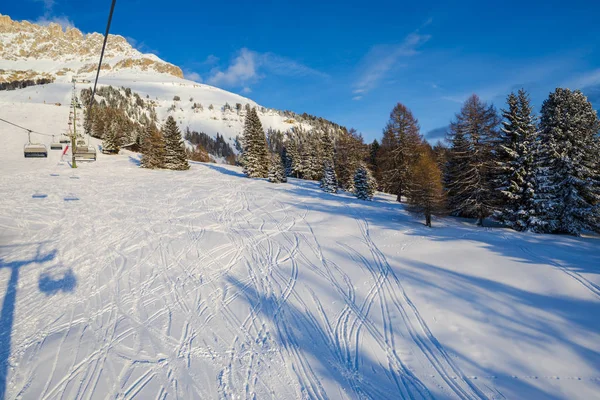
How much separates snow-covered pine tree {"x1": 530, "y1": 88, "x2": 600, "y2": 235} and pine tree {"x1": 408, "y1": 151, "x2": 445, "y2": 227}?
18.6 ft

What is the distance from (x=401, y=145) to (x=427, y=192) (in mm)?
10181

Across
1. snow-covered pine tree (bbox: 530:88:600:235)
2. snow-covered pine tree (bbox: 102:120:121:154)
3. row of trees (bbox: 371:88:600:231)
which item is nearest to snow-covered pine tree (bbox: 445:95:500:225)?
row of trees (bbox: 371:88:600:231)

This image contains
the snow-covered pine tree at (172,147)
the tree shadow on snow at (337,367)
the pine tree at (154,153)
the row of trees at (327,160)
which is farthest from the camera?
the snow-covered pine tree at (172,147)

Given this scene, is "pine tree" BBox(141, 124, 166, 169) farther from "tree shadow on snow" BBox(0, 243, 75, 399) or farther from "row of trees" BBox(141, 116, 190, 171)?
"tree shadow on snow" BBox(0, 243, 75, 399)

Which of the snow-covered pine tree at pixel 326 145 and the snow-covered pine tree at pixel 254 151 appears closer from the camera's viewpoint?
the snow-covered pine tree at pixel 254 151

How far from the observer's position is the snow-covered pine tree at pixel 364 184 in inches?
965

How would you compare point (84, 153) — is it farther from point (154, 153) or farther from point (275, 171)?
point (275, 171)

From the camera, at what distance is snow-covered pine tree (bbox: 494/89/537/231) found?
1562cm

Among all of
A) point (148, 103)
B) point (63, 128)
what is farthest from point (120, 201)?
point (148, 103)

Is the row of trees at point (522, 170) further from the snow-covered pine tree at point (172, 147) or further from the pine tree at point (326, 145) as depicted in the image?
the snow-covered pine tree at point (172, 147)

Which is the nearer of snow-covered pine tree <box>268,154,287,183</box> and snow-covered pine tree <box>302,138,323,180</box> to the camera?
snow-covered pine tree <box>268,154,287,183</box>

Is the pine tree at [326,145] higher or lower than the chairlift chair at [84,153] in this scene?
higher

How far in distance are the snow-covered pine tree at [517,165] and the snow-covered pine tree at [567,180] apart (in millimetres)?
478

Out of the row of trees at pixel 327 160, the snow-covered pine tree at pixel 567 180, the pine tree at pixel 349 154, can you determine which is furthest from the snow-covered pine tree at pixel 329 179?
the snow-covered pine tree at pixel 567 180
